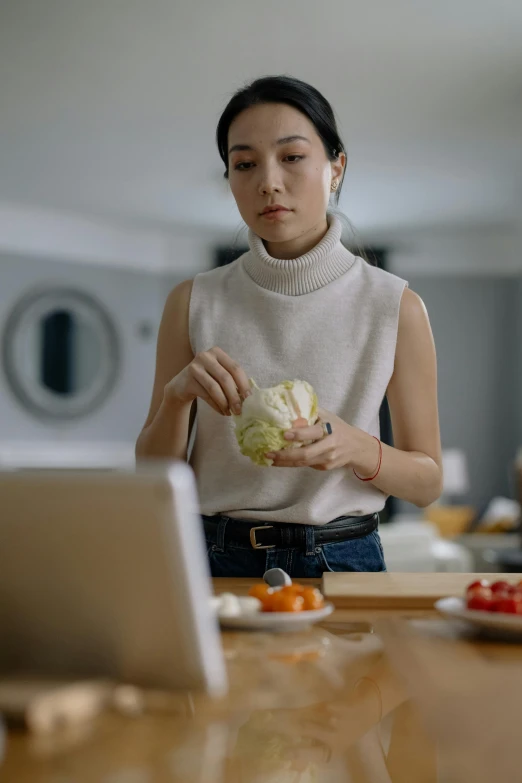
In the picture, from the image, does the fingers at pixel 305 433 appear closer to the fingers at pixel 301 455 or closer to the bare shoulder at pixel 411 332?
the fingers at pixel 301 455

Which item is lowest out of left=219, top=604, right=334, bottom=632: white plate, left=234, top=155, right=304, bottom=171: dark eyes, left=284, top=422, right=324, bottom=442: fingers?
left=219, top=604, right=334, bottom=632: white plate

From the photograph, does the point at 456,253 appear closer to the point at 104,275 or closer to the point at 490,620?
the point at 104,275

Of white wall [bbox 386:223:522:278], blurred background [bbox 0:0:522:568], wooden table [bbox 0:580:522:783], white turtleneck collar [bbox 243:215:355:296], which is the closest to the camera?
wooden table [bbox 0:580:522:783]

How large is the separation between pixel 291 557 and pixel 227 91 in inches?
186

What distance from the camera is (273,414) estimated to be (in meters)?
1.48

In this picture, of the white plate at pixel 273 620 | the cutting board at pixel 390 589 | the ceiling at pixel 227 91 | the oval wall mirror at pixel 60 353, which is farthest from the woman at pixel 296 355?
the oval wall mirror at pixel 60 353

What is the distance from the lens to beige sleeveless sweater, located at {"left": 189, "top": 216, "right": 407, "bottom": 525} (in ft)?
5.32

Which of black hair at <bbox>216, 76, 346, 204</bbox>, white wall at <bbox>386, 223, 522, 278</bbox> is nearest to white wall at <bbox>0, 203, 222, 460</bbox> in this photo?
white wall at <bbox>386, 223, 522, 278</bbox>

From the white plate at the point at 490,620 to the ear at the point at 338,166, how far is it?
1031 mm

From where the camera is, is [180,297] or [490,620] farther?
[180,297]

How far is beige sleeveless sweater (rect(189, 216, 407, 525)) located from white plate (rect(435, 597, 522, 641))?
1.68ft

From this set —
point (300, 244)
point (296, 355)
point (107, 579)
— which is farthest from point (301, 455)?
point (107, 579)

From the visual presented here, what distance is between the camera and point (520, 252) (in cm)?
933

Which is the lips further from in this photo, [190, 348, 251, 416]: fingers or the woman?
[190, 348, 251, 416]: fingers
